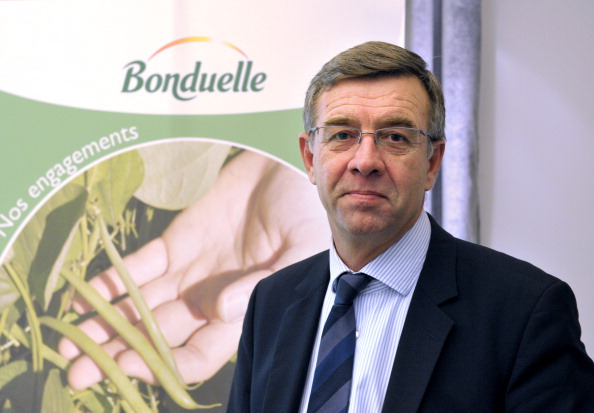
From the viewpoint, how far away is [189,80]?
240 centimetres

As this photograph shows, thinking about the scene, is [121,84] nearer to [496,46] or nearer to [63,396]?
[63,396]

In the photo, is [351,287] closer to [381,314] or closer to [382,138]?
[381,314]

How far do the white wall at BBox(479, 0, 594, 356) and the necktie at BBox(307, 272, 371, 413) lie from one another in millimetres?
1079

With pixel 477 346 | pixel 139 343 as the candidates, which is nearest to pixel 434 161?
pixel 477 346

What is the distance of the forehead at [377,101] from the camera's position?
134cm

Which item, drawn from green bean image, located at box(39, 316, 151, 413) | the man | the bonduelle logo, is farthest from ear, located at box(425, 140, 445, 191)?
green bean image, located at box(39, 316, 151, 413)

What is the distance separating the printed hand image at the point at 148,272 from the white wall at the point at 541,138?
22.6 inches

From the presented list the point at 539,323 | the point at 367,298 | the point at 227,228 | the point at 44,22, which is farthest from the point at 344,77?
the point at 44,22

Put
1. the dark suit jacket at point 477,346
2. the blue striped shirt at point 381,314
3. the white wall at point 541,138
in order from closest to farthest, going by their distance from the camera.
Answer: the dark suit jacket at point 477,346 → the blue striped shirt at point 381,314 → the white wall at point 541,138

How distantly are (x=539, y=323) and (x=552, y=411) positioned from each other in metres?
0.14

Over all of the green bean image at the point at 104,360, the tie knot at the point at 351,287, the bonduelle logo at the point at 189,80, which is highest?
the bonduelle logo at the point at 189,80

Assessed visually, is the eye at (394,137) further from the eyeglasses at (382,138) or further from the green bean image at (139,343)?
the green bean image at (139,343)

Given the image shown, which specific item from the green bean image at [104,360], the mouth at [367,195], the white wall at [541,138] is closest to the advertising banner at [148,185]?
the green bean image at [104,360]

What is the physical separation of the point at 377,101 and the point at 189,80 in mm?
1178
